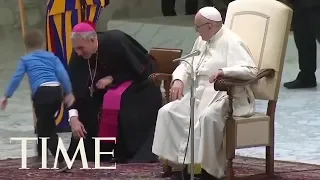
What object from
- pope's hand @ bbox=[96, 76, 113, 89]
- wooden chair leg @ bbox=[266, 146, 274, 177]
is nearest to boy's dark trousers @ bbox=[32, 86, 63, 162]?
pope's hand @ bbox=[96, 76, 113, 89]

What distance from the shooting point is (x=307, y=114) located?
7066mm

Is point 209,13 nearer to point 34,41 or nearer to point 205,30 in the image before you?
point 205,30

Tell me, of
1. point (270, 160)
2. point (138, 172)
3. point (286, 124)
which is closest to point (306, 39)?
point (286, 124)

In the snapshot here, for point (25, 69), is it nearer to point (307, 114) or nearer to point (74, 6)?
point (74, 6)

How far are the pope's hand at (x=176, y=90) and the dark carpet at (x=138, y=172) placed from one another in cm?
55

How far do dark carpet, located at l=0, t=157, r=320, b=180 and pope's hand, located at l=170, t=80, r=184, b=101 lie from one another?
1.79 feet

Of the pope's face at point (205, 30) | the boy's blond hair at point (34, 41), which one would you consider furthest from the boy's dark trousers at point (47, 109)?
the pope's face at point (205, 30)

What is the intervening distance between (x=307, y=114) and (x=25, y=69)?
8.73 feet

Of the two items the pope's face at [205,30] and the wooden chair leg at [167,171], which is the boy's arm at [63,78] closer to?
the wooden chair leg at [167,171]

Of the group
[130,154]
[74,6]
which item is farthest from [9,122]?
[130,154]

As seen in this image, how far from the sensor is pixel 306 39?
8227 millimetres

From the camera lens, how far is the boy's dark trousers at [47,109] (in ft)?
17.7

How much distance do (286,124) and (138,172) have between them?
183 centimetres

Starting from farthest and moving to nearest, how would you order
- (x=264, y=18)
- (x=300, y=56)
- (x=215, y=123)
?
(x=300, y=56) → (x=264, y=18) → (x=215, y=123)
